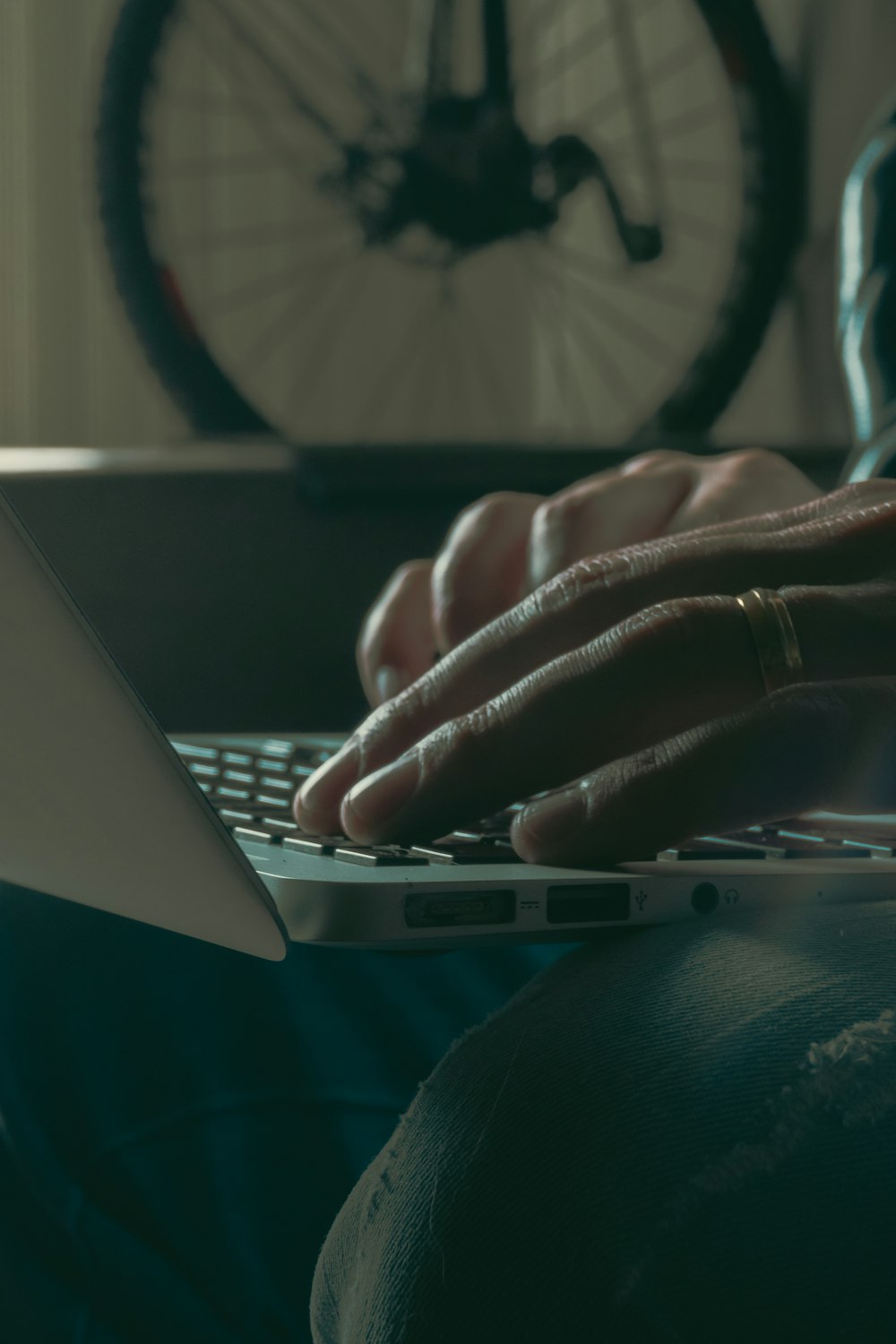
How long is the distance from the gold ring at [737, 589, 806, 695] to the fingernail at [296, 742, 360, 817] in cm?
14

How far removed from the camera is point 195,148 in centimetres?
251

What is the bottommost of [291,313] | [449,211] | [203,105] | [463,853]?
[463,853]

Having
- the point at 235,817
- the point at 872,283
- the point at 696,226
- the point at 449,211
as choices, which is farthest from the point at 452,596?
→ the point at 696,226

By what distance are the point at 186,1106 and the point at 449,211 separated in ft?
5.55

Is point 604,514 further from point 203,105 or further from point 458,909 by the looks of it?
point 203,105

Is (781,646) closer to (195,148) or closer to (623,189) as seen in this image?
(623,189)

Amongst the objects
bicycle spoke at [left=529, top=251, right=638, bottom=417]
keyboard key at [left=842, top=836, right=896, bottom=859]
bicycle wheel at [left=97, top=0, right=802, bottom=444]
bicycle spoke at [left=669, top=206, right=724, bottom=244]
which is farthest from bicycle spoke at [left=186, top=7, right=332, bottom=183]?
keyboard key at [left=842, top=836, right=896, bottom=859]

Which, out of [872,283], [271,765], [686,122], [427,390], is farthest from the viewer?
[427,390]

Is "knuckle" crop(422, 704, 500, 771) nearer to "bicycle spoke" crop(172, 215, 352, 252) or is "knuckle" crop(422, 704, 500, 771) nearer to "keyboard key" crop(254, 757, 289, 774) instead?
"keyboard key" crop(254, 757, 289, 774)

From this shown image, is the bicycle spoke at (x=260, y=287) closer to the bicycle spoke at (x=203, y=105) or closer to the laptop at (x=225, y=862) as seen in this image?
the bicycle spoke at (x=203, y=105)

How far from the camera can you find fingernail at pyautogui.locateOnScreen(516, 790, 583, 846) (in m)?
0.35

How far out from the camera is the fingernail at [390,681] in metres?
0.71

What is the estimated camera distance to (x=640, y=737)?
1.30ft

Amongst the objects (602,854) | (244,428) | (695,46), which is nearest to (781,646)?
(602,854)
